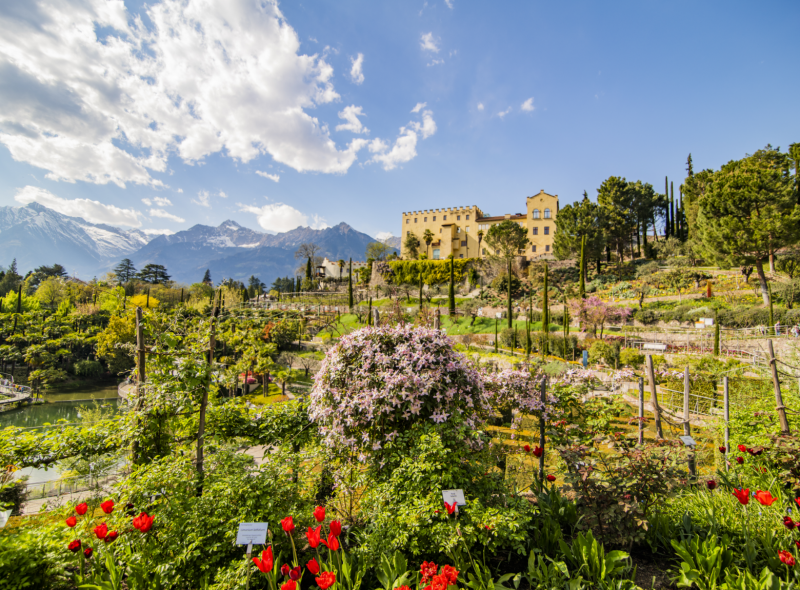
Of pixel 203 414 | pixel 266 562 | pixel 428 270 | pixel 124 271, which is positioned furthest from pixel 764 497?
pixel 124 271

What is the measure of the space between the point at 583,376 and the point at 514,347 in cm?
1831

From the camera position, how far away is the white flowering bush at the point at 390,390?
10.1ft

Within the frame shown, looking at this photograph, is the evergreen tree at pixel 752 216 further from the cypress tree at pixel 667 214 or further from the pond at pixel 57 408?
the pond at pixel 57 408

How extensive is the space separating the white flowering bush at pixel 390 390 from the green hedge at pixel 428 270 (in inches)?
1418

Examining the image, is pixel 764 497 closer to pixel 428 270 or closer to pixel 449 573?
pixel 449 573

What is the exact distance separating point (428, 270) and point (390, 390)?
128 feet

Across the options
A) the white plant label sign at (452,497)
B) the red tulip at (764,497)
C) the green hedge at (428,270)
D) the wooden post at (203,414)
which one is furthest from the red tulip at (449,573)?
the green hedge at (428,270)

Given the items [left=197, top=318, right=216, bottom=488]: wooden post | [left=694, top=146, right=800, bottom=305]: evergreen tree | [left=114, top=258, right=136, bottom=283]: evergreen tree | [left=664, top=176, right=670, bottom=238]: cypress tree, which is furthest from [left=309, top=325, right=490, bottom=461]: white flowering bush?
[left=114, top=258, right=136, bottom=283]: evergreen tree

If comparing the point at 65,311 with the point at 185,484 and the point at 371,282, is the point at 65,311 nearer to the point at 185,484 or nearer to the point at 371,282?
the point at 371,282

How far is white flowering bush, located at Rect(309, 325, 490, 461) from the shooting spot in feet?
10.1

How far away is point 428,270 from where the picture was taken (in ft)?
137

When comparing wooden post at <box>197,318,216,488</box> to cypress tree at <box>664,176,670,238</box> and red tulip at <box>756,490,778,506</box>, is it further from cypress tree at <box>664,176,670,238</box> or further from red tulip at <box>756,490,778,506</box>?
cypress tree at <box>664,176,670,238</box>

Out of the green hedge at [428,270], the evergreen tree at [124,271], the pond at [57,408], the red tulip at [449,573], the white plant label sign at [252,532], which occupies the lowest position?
the pond at [57,408]

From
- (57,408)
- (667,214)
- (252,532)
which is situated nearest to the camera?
(252,532)
